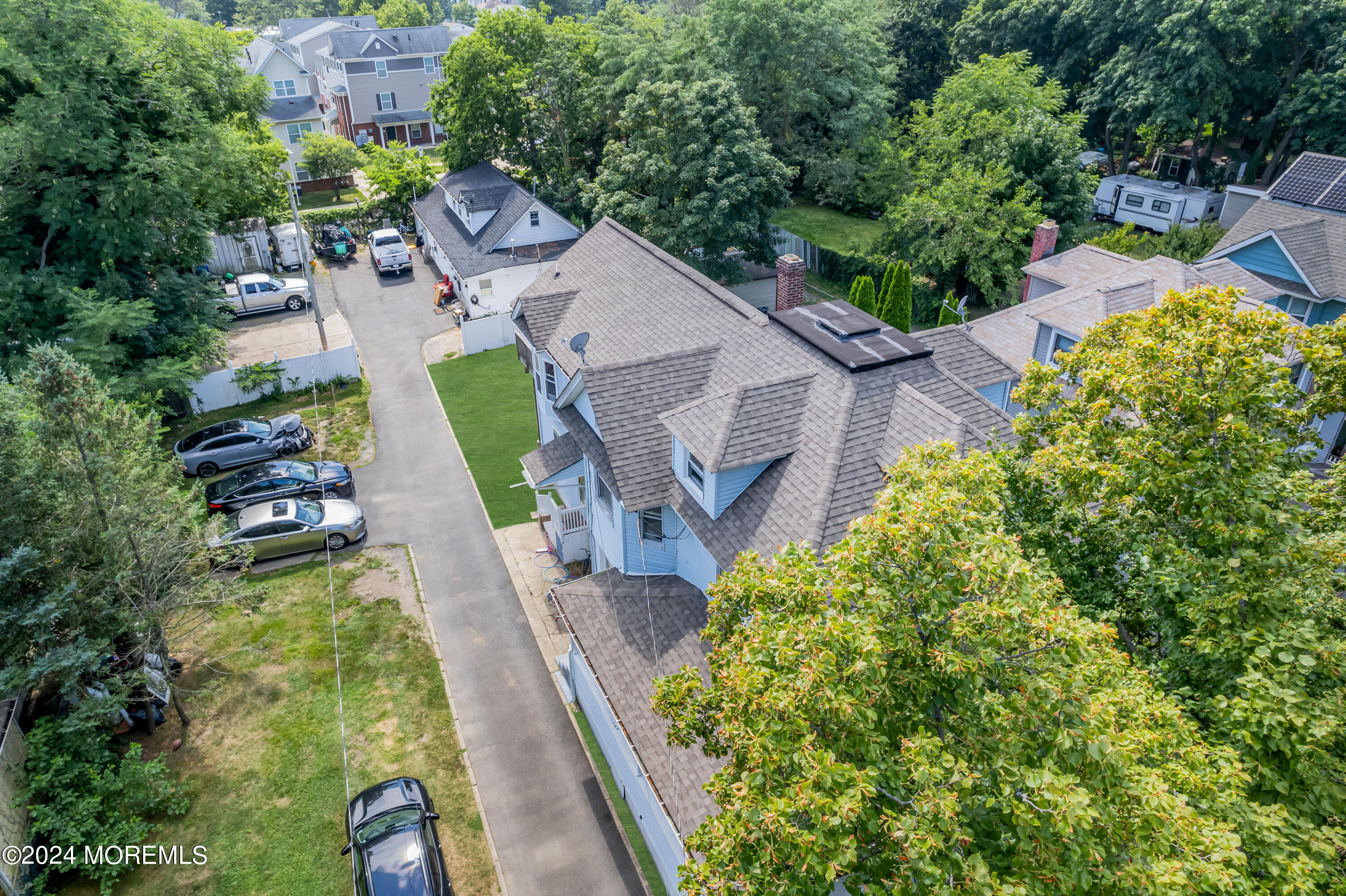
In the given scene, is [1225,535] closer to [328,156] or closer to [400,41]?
[328,156]

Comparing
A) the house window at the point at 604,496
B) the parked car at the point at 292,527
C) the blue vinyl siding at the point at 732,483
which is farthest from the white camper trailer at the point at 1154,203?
the parked car at the point at 292,527

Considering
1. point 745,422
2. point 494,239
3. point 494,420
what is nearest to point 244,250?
point 494,239

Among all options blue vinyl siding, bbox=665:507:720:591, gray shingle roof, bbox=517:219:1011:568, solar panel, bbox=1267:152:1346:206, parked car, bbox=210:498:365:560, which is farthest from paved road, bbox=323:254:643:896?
solar panel, bbox=1267:152:1346:206

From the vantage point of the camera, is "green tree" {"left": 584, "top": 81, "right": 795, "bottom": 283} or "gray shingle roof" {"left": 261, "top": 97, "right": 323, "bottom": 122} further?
"gray shingle roof" {"left": 261, "top": 97, "right": 323, "bottom": 122}

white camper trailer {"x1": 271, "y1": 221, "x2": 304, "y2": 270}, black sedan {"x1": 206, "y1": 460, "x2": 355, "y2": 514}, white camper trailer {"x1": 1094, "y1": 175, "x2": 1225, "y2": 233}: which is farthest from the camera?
white camper trailer {"x1": 1094, "y1": 175, "x2": 1225, "y2": 233}

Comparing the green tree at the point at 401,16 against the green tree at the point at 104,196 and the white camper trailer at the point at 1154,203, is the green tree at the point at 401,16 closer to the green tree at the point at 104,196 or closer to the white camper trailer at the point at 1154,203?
the green tree at the point at 104,196

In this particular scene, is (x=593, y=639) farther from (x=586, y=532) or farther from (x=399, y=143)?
(x=399, y=143)

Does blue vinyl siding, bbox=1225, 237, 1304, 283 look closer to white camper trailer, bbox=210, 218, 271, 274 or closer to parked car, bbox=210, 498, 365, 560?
parked car, bbox=210, 498, 365, 560
